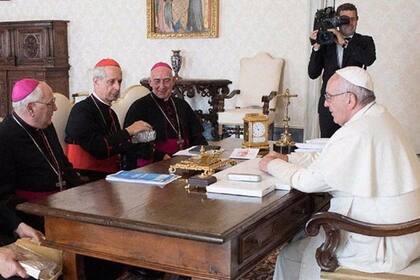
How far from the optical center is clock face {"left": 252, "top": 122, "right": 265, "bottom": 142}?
3119 mm

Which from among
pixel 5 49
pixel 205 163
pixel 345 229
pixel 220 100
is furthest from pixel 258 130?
pixel 5 49

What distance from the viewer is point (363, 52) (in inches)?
161

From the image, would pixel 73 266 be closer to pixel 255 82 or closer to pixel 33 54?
pixel 255 82

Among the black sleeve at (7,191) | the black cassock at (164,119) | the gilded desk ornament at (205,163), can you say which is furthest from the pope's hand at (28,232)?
the black cassock at (164,119)

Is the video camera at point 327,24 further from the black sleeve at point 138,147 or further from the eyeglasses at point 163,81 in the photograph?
the black sleeve at point 138,147

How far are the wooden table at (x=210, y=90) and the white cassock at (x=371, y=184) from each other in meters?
4.53

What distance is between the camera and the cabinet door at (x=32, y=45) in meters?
7.85

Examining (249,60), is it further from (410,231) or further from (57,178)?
(410,231)

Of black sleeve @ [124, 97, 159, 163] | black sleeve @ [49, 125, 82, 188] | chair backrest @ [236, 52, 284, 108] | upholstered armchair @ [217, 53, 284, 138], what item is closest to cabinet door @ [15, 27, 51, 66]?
upholstered armchair @ [217, 53, 284, 138]

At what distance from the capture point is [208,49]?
705 centimetres

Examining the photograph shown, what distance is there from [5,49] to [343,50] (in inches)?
224

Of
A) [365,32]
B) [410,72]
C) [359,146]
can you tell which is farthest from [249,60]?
[359,146]

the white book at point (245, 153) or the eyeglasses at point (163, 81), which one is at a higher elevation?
the eyeglasses at point (163, 81)

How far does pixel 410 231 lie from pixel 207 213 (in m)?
0.75
